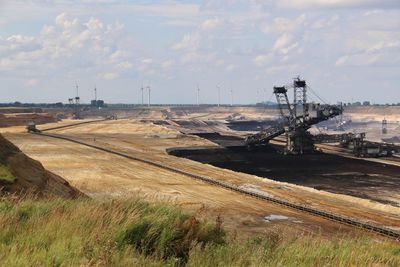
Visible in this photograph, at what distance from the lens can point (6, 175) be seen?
70.7 feet

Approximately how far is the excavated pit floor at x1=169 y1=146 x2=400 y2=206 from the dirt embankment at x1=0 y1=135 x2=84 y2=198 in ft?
78.2

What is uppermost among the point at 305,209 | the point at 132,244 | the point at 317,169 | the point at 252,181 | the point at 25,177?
the point at 132,244

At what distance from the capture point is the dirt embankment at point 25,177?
21.8 meters

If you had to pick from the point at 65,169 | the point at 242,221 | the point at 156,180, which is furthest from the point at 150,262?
the point at 65,169

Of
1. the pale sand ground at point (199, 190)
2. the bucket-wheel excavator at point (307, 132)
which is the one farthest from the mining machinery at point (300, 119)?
the pale sand ground at point (199, 190)

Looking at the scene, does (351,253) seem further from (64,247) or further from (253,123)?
(253,123)

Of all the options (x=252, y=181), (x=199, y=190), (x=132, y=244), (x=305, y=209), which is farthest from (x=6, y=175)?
(x=252, y=181)

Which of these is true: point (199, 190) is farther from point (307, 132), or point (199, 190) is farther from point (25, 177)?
point (307, 132)

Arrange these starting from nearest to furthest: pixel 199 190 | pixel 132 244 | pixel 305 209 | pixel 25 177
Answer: pixel 132 244 → pixel 25 177 → pixel 305 209 → pixel 199 190

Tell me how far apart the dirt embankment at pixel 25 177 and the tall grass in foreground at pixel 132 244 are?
33.8 feet

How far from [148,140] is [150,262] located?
79163mm

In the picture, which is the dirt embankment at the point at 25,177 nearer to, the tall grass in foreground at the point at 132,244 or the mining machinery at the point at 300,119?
the tall grass in foreground at the point at 132,244

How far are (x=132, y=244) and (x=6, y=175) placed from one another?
1407cm

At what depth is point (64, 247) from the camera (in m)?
8.23
